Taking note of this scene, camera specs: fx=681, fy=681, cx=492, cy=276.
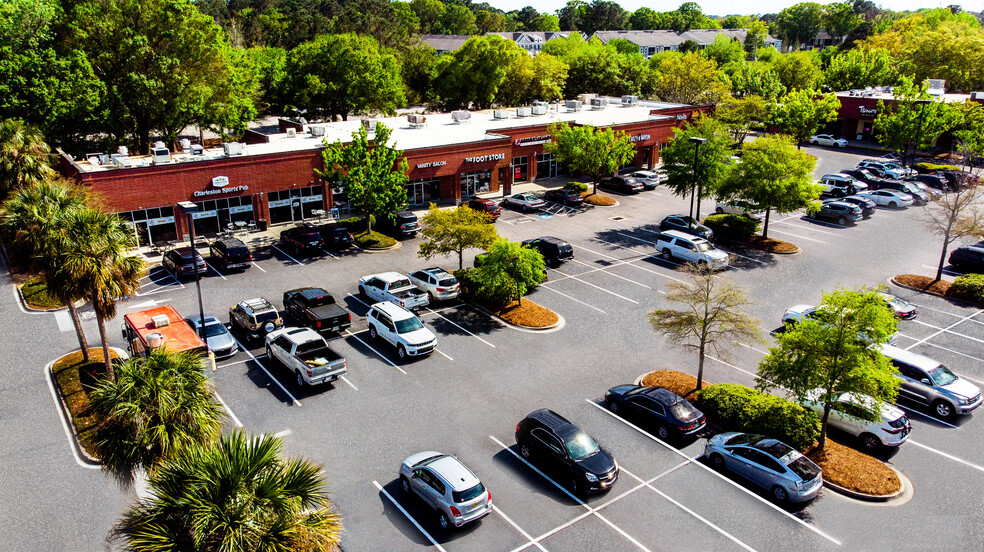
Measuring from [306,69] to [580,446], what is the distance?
59.2 metres

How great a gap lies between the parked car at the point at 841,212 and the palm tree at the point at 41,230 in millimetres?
43675

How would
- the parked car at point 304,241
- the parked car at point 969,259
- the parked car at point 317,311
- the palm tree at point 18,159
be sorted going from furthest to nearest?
the parked car at point 304,241
the parked car at point 969,259
the palm tree at point 18,159
the parked car at point 317,311

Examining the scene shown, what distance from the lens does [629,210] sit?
169 ft

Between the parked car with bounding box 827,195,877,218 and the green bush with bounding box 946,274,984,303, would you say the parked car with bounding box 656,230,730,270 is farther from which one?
the parked car with bounding box 827,195,877,218

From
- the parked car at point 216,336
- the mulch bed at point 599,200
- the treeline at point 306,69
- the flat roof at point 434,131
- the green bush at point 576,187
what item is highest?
the treeline at point 306,69

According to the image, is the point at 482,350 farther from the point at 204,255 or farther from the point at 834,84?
the point at 834,84

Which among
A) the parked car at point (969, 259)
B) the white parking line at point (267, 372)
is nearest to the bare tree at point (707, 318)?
the white parking line at point (267, 372)

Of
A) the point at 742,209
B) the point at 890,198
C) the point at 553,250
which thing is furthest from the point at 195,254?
the point at 890,198

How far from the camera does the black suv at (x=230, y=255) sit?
3738cm

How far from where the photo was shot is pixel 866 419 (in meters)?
20.6

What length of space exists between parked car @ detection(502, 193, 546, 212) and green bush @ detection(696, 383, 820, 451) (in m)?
28.3

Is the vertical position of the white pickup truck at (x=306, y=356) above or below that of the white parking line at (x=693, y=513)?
above

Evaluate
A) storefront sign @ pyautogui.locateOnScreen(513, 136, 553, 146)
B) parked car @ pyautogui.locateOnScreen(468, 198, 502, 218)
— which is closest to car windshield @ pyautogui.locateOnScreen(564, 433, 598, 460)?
parked car @ pyautogui.locateOnScreen(468, 198, 502, 218)

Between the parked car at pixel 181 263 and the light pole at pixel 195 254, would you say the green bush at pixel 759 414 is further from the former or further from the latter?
the parked car at pixel 181 263
